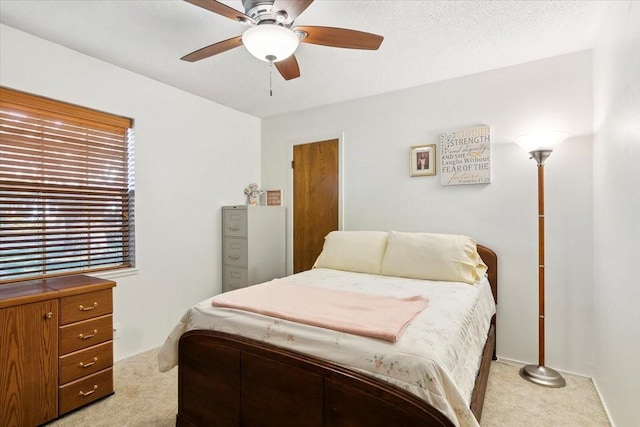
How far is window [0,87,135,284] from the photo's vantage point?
2117mm

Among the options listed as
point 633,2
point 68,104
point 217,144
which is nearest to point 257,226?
point 217,144

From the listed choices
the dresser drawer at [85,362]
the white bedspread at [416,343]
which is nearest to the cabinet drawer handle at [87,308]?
the dresser drawer at [85,362]

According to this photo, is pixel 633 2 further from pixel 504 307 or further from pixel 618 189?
pixel 504 307

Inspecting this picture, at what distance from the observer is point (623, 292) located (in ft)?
5.37

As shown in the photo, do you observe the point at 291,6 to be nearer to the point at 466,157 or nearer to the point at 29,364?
the point at 466,157

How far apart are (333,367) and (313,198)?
99.8 inches

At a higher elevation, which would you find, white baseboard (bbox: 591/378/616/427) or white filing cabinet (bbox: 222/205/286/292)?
white filing cabinet (bbox: 222/205/286/292)

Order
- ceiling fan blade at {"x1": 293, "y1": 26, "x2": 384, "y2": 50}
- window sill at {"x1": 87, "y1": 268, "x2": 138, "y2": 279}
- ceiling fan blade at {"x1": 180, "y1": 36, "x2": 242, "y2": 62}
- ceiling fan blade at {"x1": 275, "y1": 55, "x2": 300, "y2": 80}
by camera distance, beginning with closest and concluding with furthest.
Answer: ceiling fan blade at {"x1": 293, "y1": 26, "x2": 384, "y2": 50}, ceiling fan blade at {"x1": 180, "y1": 36, "x2": 242, "y2": 62}, ceiling fan blade at {"x1": 275, "y1": 55, "x2": 300, "y2": 80}, window sill at {"x1": 87, "y1": 268, "x2": 138, "y2": 279}

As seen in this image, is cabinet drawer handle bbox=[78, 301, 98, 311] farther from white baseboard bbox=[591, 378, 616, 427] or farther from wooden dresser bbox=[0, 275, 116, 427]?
white baseboard bbox=[591, 378, 616, 427]

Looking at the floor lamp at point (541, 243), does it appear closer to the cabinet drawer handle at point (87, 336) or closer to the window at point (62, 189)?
the cabinet drawer handle at point (87, 336)

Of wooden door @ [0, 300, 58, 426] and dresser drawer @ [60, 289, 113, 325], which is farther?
dresser drawer @ [60, 289, 113, 325]

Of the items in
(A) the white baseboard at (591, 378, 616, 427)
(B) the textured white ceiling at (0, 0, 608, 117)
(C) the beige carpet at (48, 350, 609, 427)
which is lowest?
(C) the beige carpet at (48, 350, 609, 427)

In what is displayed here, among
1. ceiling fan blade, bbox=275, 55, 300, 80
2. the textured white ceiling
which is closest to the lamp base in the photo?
the textured white ceiling

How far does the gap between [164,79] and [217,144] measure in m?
0.83
